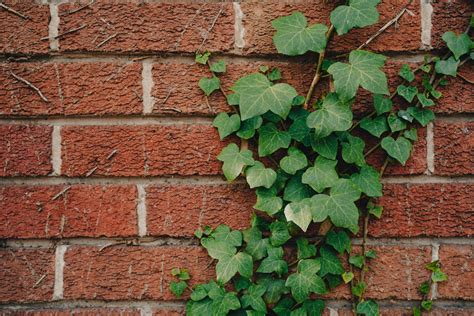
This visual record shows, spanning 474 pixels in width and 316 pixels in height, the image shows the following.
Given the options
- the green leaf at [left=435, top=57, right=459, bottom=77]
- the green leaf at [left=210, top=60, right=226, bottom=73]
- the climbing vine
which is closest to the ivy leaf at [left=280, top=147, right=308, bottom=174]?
the climbing vine

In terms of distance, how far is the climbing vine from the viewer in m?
0.80

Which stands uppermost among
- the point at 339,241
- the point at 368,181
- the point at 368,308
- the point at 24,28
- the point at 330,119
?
the point at 24,28

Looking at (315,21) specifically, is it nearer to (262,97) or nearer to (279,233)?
(262,97)

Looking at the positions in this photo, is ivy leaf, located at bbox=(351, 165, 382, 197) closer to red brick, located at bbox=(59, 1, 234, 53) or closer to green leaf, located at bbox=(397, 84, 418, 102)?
green leaf, located at bbox=(397, 84, 418, 102)

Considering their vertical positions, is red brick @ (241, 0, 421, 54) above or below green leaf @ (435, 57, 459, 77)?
above

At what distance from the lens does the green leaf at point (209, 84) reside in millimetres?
835

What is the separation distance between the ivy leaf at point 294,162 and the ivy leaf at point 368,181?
0.11 meters

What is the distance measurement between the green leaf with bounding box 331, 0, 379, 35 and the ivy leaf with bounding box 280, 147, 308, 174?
0.77 ft

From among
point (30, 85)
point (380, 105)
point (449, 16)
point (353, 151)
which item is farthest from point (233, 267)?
point (449, 16)

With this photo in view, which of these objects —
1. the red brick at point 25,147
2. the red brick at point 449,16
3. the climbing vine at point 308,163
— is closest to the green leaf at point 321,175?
the climbing vine at point 308,163

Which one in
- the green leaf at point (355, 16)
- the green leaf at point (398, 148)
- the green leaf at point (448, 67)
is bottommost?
the green leaf at point (398, 148)

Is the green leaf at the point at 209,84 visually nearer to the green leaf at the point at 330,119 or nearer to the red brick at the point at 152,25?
the red brick at the point at 152,25

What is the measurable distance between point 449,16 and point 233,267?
2.08 ft

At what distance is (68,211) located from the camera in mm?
846
